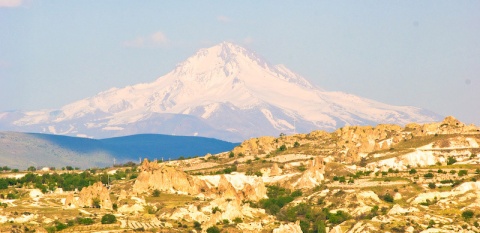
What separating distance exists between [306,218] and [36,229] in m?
45.8

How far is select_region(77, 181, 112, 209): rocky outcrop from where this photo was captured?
178 meters

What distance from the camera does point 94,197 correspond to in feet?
589

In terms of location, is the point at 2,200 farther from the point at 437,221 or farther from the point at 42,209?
the point at 437,221

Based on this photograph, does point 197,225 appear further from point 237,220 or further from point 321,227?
point 321,227

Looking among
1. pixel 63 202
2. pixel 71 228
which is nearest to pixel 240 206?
pixel 63 202

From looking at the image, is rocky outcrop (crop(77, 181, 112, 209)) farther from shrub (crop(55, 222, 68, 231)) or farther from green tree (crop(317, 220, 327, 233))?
green tree (crop(317, 220, 327, 233))

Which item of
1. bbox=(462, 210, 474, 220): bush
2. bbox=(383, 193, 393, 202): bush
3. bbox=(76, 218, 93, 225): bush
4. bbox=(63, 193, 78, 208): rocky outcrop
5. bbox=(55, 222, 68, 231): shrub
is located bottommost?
bbox=(462, 210, 474, 220): bush

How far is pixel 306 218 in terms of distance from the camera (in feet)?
603

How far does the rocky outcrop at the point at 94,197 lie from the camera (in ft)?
582

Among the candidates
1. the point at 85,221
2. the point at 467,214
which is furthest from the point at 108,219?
the point at 467,214

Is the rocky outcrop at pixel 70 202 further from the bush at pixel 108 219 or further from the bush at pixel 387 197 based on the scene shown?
the bush at pixel 387 197

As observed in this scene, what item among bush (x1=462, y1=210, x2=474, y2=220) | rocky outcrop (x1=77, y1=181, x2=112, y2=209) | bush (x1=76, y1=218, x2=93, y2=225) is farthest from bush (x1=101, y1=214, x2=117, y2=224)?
bush (x1=462, y1=210, x2=474, y2=220)

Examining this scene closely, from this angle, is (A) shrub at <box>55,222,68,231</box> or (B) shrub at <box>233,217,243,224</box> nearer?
(A) shrub at <box>55,222,68,231</box>

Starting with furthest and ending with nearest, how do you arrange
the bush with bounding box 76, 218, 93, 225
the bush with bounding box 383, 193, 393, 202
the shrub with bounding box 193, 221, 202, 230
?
the bush with bounding box 383, 193, 393, 202, the shrub with bounding box 193, 221, 202, 230, the bush with bounding box 76, 218, 93, 225
